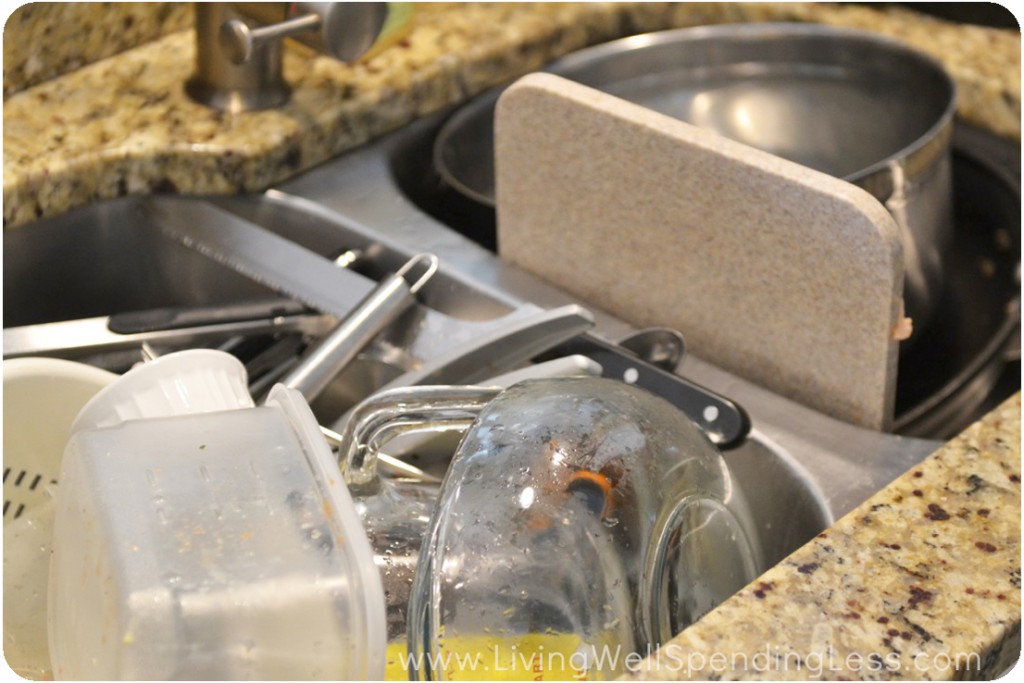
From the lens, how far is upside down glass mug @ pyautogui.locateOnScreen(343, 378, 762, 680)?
22.3 inches

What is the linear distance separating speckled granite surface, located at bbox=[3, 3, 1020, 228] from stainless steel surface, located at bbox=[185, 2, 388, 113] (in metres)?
0.02

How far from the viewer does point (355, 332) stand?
2.99ft

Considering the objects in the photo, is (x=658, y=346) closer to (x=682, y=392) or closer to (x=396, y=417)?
(x=682, y=392)

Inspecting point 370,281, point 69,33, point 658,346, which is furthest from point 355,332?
point 69,33

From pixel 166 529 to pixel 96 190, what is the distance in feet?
2.05

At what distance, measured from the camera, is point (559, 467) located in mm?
604

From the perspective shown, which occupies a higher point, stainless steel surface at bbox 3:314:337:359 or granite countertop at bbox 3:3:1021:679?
granite countertop at bbox 3:3:1021:679

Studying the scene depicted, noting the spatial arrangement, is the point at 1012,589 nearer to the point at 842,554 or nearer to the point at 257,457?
the point at 842,554

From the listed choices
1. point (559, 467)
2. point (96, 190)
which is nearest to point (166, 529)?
point (559, 467)

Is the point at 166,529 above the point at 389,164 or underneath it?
above

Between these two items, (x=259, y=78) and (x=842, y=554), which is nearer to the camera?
(x=842, y=554)

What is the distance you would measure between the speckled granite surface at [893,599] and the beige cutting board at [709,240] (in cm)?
13

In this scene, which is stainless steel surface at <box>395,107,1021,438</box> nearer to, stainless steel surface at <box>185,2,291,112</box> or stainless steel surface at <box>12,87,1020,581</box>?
stainless steel surface at <box>12,87,1020,581</box>

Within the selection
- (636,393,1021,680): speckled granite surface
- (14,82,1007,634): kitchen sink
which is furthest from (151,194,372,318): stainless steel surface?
(636,393,1021,680): speckled granite surface
